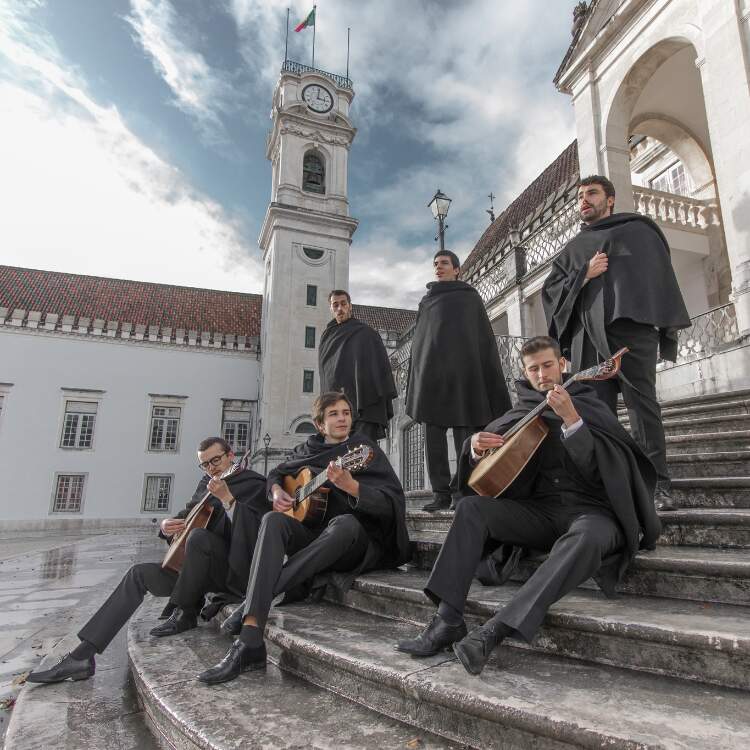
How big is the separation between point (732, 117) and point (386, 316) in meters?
29.8

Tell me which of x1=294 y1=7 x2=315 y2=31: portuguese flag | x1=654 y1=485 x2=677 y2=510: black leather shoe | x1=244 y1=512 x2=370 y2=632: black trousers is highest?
x1=294 y1=7 x2=315 y2=31: portuguese flag

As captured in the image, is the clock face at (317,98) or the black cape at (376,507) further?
the clock face at (317,98)

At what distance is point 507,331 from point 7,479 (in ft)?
84.2

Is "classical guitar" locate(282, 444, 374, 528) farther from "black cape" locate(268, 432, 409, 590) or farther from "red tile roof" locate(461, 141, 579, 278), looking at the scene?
"red tile roof" locate(461, 141, 579, 278)

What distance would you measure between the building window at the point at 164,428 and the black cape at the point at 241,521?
88.5ft

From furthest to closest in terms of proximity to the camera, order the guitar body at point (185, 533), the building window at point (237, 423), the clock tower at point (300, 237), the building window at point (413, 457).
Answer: the building window at point (237, 423), the clock tower at point (300, 237), the building window at point (413, 457), the guitar body at point (185, 533)

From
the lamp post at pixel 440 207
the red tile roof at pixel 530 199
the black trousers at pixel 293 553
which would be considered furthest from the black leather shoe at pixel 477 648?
the red tile roof at pixel 530 199

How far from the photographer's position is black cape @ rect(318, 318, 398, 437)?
18.0 feet

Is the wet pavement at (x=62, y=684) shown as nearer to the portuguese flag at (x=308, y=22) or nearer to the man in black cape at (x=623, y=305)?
the man in black cape at (x=623, y=305)

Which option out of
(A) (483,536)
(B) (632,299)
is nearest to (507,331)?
(B) (632,299)

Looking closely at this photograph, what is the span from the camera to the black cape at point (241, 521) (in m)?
3.45

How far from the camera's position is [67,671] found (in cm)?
289

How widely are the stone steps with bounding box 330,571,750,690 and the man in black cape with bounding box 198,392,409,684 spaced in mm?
704

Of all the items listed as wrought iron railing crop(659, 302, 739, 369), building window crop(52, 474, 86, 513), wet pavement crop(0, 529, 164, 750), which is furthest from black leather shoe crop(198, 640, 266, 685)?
building window crop(52, 474, 86, 513)
